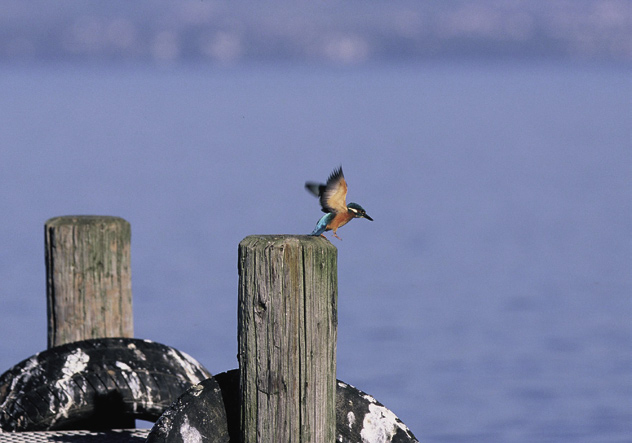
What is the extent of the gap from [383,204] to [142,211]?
5.41m

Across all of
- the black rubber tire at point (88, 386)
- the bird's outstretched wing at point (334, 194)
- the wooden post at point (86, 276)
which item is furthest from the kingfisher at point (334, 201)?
the wooden post at point (86, 276)

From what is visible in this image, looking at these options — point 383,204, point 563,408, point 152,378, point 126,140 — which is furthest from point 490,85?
point 152,378

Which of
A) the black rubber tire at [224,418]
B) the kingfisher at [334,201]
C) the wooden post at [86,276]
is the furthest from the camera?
the wooden post at [86,276]

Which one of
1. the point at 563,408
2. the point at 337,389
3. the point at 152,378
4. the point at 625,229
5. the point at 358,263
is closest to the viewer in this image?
the point at 337,389

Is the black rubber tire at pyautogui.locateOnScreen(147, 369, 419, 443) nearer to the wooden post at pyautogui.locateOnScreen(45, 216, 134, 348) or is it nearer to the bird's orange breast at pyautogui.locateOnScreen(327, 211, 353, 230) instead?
the bird's orange breast at pyautogui.locateOnScreen(327, 211, 353, 230)

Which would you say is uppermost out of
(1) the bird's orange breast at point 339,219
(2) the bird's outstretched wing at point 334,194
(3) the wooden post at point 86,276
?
(3) the wooden post at point 86,276

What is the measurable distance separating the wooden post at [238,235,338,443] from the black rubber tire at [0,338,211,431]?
2.14m

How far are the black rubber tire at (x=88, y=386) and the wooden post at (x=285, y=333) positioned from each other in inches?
84.2

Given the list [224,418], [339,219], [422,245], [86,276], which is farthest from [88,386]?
[422,245]

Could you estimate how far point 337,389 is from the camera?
5.62 m

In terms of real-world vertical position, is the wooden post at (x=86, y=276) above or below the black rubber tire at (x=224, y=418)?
above

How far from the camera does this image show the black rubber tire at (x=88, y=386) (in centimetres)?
707

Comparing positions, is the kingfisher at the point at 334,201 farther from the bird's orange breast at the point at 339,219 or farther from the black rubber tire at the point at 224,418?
the black rubber tire at the point at 224,418

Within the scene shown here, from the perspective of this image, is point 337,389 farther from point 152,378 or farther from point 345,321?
point 345,321
